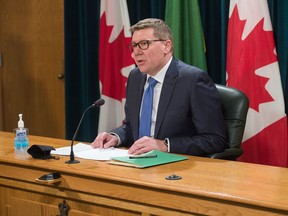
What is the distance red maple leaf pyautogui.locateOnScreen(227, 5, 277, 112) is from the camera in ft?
10.6

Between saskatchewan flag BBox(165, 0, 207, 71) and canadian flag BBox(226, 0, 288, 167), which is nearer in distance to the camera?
canadian flag BBox(226, 0, 288, 167)

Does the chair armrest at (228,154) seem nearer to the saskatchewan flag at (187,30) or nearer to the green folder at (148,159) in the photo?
the green folder at (148,159)

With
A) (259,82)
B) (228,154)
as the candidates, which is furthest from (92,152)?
(259,82)

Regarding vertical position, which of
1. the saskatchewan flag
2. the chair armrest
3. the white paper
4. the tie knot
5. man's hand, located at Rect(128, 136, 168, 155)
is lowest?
the chair armrest

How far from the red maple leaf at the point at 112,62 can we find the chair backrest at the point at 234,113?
148cm

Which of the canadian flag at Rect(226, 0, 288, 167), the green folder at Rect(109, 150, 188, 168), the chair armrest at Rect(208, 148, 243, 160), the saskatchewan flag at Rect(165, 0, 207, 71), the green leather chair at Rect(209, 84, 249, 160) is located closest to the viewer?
the green folder at Rect(109, 150, 188, 168)

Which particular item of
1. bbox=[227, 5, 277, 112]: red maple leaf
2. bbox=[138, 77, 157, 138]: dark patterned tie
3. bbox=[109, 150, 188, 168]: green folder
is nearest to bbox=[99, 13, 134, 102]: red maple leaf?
bbox=[227, 5, 277, 112]: red maple leaf

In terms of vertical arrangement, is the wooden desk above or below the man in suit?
below

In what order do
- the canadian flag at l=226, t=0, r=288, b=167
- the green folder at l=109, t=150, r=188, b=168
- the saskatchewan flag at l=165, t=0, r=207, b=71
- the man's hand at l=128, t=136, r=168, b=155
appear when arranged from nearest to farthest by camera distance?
1. the green folder at l=109, t=150, r=188, b=168
2. the man's hand at l=128, t=136, r=168, b=155
3. the canadian flag at l=226, t=0, r=288, b=167
4. the saskatchewan flag at l=165, t=0, r=207, b=71

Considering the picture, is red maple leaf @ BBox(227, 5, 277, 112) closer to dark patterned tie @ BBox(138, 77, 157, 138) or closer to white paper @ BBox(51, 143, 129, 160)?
dark patterned tie @ BBox(138, 77, 157, 138)

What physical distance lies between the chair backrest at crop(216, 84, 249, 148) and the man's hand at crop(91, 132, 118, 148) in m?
0.66

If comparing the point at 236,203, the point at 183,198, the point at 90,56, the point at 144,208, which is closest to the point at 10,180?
the point at 144,208

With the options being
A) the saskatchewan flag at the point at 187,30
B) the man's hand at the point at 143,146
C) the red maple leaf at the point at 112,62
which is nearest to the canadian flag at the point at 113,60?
the red maple leaf at the point at 112,62

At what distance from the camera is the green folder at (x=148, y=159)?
84.6 inches
